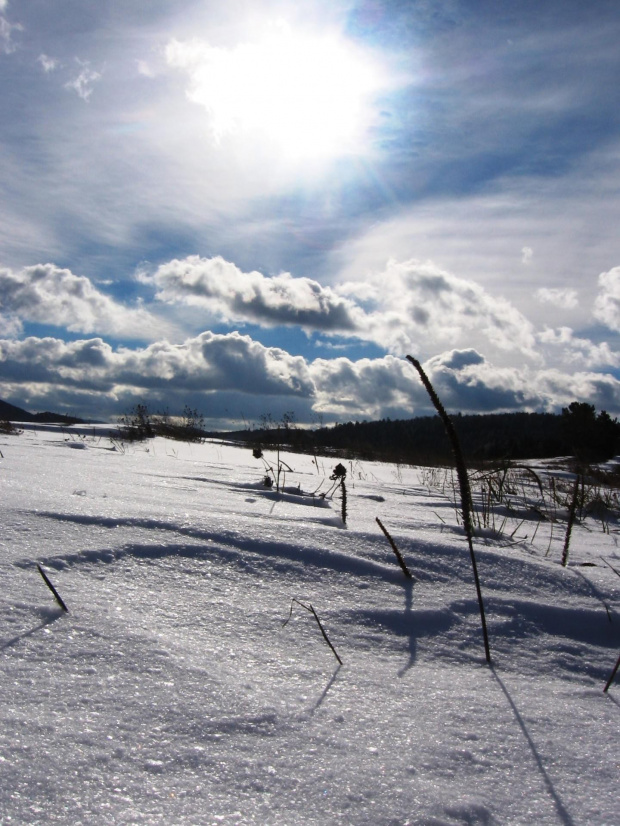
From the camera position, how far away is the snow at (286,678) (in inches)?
21.1

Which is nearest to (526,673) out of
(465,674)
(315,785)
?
(465,674)

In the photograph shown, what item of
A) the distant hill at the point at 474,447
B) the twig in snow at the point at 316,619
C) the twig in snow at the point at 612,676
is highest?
the distant hill at the point at 474,447

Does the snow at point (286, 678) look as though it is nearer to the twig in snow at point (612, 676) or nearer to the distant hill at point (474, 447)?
the twig in snow at point (612, 676)

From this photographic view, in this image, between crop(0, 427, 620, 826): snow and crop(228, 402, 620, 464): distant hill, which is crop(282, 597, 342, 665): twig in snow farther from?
crop(228, 402, 620, 464): distant hill

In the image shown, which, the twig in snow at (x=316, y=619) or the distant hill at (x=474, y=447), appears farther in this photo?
the distant hill at (x=474, y=447)

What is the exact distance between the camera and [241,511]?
1.85 metres

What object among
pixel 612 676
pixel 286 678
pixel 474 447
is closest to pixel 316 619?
pixel 286 678

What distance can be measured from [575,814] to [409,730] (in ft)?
0.65

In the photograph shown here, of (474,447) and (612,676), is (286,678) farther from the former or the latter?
(474,447)

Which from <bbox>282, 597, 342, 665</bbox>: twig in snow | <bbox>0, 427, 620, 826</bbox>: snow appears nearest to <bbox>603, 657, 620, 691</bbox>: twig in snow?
<bbox>0, 427, 620, 826</bbox>: snow

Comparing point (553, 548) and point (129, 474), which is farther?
point (129, 474)

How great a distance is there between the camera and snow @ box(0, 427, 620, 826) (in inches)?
21.1

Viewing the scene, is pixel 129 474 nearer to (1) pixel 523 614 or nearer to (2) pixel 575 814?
(1) pixel 523 614

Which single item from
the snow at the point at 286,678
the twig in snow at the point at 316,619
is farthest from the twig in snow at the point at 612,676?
the twig in snow at the point at 316,619
